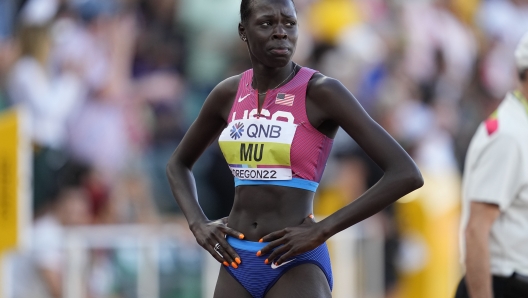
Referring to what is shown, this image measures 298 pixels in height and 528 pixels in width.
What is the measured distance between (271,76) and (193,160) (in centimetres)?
72

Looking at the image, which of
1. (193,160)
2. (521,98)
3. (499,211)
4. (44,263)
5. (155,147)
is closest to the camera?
(193,160)

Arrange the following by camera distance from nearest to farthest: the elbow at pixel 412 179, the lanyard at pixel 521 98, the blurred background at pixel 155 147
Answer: the elbow at pixel 412 179 → the lanyard at pixel 521 98 → the blurred background at pixel 155 147

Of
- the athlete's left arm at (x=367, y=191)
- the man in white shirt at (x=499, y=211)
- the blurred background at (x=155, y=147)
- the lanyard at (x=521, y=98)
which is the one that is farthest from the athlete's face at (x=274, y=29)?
the blurred background at (x=155, y=147)

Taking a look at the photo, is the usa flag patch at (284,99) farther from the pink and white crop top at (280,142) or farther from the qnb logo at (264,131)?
the qnb logo at (264,131)

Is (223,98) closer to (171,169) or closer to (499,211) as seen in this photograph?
(171,169)

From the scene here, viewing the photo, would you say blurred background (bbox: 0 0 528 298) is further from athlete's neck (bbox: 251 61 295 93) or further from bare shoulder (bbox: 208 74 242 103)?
athlete's neck (bbox: 251 61 295 93)

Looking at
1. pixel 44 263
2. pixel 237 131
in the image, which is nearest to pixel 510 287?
pixel 237 131

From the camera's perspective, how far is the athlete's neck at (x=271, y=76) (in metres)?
4.09

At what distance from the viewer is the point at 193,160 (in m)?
4.56

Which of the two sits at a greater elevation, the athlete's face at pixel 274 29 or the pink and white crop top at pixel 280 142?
the athlete's face at pixel 274 29

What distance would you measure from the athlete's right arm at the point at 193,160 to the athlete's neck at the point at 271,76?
6.9 inches

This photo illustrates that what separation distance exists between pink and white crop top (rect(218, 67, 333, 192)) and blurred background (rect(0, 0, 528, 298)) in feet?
12.3

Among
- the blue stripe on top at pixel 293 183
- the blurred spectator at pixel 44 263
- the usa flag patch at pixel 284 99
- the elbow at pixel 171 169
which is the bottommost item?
the blurred spectator at pixel 44 263

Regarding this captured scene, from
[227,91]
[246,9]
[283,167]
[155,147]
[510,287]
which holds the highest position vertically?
[246,9]
